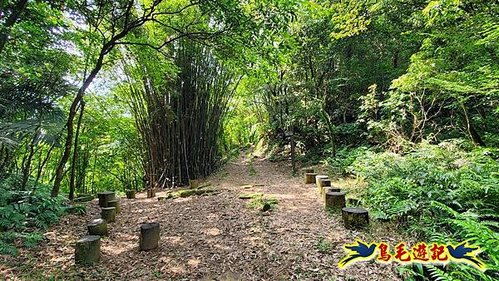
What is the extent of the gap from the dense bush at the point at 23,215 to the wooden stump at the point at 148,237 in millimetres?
1000

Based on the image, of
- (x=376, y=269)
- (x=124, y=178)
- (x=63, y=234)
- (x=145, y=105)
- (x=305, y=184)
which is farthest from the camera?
(x=124, y=178)

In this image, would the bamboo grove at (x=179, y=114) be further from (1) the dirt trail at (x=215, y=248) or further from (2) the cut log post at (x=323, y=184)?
(2) the cut log post at (x=323, y=184)

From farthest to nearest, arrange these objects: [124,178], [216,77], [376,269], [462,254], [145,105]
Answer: [124,178] → [216,77] → [145,105] → [376,269] → [462,254]

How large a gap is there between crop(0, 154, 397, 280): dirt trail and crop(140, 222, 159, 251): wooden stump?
76 millimetres

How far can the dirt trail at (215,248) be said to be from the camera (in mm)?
2021

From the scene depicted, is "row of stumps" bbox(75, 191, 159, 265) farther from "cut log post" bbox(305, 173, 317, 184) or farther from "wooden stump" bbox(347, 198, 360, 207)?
"cut log post" bbox(305, 173, 317, 184)

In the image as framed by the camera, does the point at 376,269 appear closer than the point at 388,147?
Yes

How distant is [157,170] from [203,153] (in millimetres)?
1226

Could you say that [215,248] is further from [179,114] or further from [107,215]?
[179,114]

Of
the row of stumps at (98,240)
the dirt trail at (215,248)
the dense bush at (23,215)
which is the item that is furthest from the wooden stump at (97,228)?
Result: the dense bush at (23,215)

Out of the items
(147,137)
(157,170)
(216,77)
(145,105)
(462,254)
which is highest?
(216,77)

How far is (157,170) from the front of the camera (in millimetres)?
6195

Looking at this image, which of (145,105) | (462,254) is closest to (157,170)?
(145,105)

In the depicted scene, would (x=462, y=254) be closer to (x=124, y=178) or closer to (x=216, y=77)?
(x=216, y=77)
